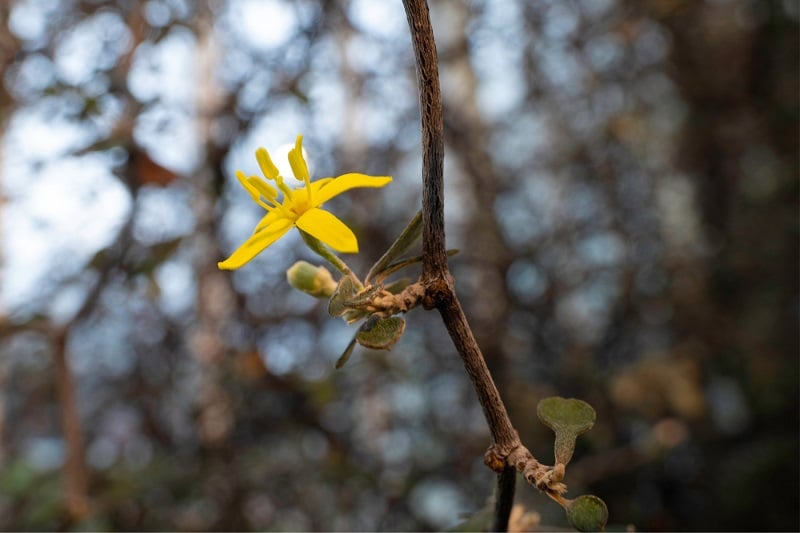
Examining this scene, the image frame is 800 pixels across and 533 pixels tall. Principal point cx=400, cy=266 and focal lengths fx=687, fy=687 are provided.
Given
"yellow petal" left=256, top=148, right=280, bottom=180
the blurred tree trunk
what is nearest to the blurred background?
the blurred tree trunk

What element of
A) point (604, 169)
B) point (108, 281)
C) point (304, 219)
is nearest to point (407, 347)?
point (604, 169)

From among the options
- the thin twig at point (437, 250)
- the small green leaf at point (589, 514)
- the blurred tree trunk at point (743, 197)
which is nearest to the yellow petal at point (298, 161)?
the thin twig at point (437, 250)

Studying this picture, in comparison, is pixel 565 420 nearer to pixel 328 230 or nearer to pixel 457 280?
pixel 328 230

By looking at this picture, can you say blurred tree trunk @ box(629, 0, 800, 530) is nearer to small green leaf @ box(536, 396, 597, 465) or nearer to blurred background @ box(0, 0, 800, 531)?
blurred background @ box(0, 0, 800, 531)

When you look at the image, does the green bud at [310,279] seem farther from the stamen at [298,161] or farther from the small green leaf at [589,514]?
the small green leaf at [589,514]

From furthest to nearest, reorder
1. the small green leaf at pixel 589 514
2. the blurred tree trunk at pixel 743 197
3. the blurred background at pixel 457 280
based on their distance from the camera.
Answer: the blurred tree trunk at pixel 743 197
the blurred background at pixel 457 280
the small green leaf at pixel 589 514

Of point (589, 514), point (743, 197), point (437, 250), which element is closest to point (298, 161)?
point (437, 250)
